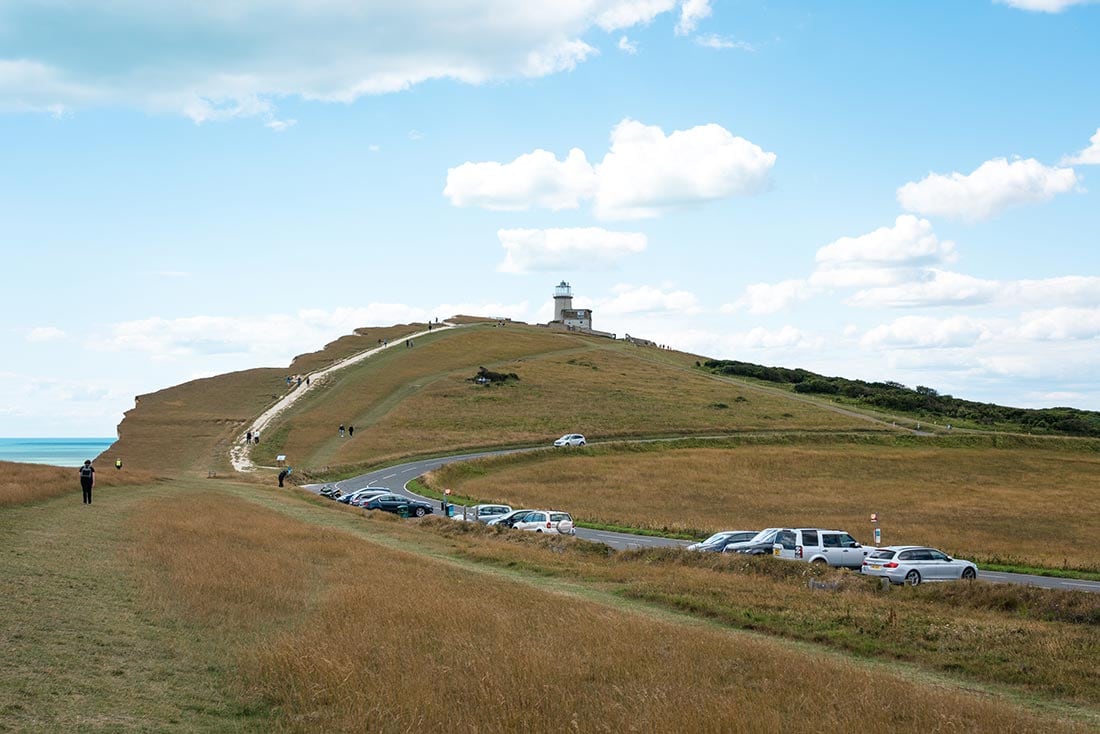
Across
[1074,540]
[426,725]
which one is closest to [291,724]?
[426,725]

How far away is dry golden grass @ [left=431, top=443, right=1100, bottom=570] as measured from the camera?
4934 centimetres

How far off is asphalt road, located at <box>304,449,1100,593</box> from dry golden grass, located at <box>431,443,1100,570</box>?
10.1 feet

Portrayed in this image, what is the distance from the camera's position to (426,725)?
32.1ft

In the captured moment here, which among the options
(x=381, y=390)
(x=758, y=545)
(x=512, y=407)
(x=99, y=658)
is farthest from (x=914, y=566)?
(x=381, y=390)

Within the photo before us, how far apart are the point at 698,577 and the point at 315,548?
1129cm

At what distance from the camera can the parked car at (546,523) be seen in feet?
136

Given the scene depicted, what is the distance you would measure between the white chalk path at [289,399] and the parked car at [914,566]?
57710mm

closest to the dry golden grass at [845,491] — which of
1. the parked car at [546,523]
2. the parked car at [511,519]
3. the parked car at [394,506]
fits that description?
the parked car at [546,523]

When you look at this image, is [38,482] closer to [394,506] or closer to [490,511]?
[394,506]

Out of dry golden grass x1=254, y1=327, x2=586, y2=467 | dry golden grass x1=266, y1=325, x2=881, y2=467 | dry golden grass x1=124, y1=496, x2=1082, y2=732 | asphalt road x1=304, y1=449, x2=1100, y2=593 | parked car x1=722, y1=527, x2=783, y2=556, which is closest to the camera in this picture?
dry golden grass x1=124, y1=496, x2=1082, y2=732

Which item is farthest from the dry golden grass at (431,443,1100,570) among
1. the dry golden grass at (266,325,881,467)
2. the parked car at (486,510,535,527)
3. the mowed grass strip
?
the mowed grass strip

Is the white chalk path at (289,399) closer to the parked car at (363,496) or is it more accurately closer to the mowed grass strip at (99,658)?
the parked car at (363,496)

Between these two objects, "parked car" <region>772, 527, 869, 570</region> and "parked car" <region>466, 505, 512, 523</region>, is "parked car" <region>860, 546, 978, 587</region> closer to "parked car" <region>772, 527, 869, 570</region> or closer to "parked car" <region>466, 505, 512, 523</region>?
"parked car" <region>772, 527, 869, 570</region>

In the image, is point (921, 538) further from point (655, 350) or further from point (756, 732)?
point (655, 350)
